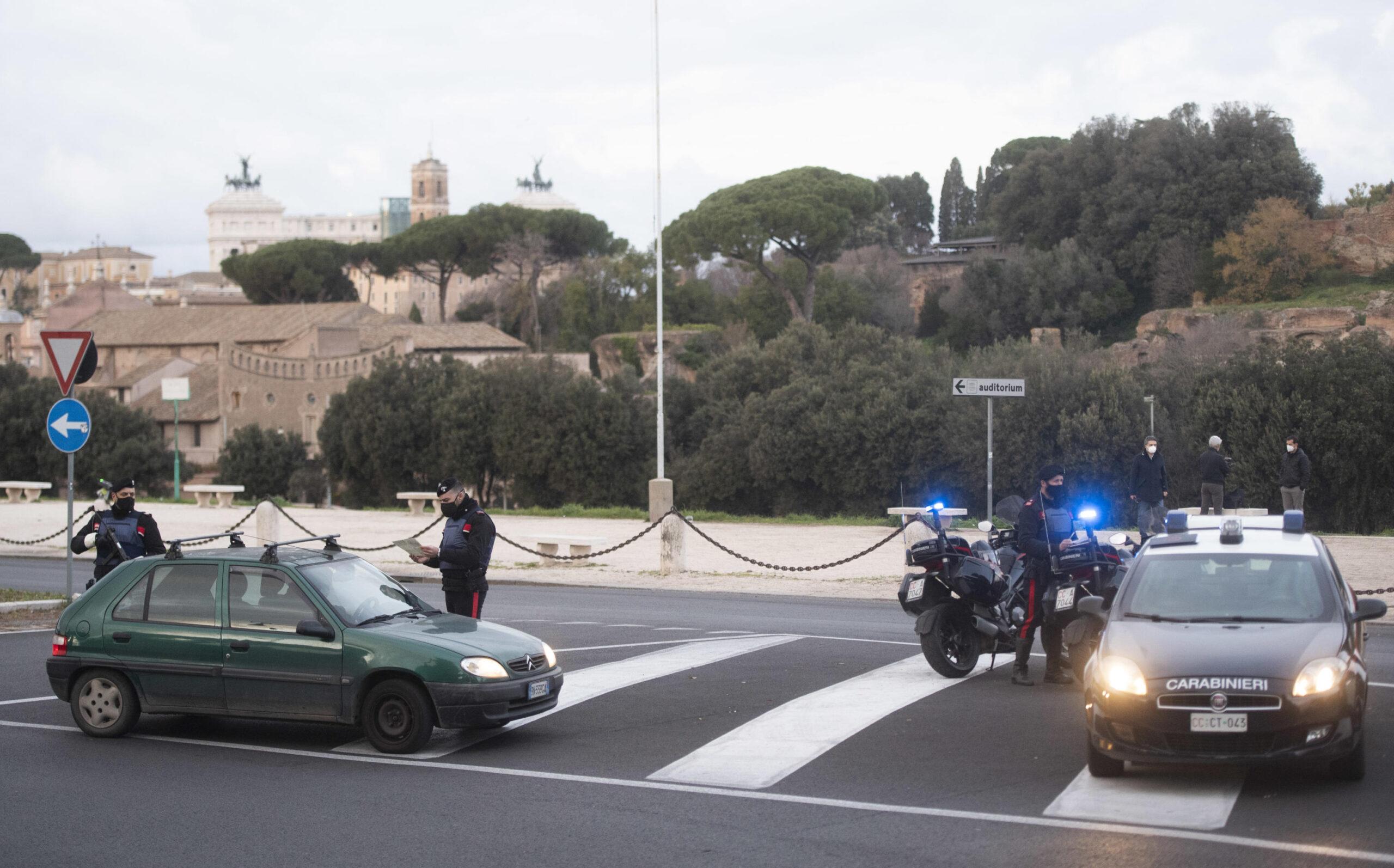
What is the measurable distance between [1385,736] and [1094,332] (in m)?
68.7

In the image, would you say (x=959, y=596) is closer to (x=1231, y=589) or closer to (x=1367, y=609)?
(x=1231, y=589)

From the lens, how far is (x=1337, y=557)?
2042 centimetres

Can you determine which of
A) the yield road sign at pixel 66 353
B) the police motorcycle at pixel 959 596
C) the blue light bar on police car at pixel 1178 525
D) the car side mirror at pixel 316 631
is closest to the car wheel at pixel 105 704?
the car side mirror at pixel 316 631

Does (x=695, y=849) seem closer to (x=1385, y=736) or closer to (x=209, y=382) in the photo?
(x=1385, y=736)

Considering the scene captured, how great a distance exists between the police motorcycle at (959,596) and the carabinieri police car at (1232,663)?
7.16 feet

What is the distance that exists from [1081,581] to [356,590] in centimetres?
533

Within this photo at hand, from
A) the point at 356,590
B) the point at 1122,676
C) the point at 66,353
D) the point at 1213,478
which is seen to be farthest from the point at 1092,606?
the point at 1213,478

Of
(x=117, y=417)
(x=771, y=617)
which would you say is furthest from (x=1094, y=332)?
(x=771, y=617)

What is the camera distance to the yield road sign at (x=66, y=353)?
48.5 ft

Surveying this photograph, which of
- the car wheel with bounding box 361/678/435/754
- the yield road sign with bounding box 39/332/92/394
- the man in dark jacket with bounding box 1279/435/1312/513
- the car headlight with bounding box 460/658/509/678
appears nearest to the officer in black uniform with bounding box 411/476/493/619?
the car wheel with bounding box 361/678/435/754

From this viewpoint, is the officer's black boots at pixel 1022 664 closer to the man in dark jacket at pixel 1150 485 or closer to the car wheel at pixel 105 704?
the car wheel at pixel 105 704

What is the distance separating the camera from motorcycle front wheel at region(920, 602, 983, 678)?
1087cm

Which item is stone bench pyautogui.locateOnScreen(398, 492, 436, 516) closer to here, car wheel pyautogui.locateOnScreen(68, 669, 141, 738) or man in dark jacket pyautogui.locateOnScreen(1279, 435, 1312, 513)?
man in dark jacket pyautogui.locateOnScreen(1279, 435, 1312, 513)

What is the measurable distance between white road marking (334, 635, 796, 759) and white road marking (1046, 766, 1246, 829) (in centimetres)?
357
